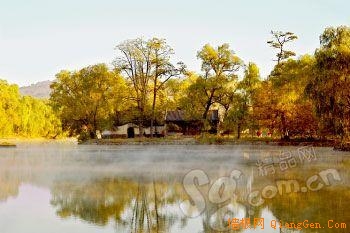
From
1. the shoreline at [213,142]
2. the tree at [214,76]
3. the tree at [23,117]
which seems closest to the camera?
the shoreline at [213,142]

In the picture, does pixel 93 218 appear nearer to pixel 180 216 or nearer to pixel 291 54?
pixel 180 216

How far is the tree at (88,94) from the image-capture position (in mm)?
68750

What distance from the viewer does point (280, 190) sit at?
608 inches

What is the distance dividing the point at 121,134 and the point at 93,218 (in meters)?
63.5

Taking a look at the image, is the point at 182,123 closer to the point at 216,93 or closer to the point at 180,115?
the point at 180,115

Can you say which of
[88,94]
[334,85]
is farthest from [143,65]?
[334,85]

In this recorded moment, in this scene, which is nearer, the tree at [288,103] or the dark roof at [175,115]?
the tree at [288,103]

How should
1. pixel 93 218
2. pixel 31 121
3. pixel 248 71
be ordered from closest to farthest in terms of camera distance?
pixel 93 218 < pixel 248 71 < pixel 31 121

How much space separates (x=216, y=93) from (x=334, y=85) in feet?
93.5

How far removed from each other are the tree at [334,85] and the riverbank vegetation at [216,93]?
0.07 m

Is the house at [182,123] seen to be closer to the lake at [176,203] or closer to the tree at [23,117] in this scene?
the tree at [23,117]

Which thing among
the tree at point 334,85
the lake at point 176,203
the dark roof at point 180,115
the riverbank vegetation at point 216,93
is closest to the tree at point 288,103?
the riverbank vegetation at point 216,93

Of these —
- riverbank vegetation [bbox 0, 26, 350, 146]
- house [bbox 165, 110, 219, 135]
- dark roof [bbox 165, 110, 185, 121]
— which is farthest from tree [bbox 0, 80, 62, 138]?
house [bbox 165, 110, 219, 135]

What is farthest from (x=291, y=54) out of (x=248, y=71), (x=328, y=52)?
(x=328, y=52)
